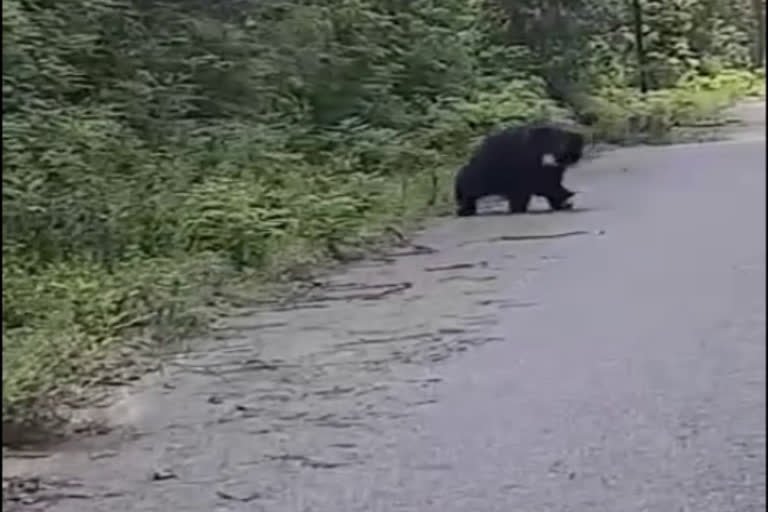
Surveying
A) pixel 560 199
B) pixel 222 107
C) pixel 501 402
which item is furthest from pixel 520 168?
pixel 222 107

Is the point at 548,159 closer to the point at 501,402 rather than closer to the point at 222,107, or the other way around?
the point at 501,402

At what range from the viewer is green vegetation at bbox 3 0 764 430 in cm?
123

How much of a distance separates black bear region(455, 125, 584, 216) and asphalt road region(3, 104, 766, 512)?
0.89 ft

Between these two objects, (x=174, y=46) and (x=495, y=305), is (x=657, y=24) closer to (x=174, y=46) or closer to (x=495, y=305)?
(x=174, y=46)

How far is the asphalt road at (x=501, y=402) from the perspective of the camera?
192 cm

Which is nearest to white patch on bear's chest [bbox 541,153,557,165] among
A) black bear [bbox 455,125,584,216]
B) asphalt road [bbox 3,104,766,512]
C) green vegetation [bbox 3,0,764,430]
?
black bear [bbox 455,125,584,216]

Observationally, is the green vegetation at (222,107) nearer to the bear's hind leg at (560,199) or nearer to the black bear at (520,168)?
the black bear at (520,168)

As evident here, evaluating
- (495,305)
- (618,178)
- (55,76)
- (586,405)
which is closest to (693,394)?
(586,405)

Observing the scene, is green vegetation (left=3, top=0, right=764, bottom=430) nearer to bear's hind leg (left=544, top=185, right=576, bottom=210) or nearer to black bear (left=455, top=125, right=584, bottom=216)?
black bear (left=455, top=125, right=584, bottom=216)

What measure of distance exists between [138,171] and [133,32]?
152 millimetres

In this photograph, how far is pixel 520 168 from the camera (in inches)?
174

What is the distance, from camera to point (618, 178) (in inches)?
106

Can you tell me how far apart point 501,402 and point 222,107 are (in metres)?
0.61

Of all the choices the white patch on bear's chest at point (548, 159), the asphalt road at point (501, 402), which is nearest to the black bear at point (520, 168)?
the white patch on bear's chest at point (548, 159)
